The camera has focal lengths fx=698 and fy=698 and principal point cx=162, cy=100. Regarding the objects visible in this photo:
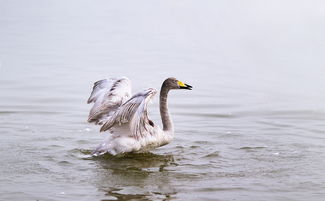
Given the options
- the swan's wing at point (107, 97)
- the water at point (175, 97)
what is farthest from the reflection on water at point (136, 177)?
the swan's wing at point (107, 97)

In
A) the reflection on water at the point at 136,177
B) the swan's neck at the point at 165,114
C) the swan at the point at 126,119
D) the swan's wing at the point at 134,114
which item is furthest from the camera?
the swan's neck at the point at 165,114

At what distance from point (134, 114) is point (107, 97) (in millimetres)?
1339

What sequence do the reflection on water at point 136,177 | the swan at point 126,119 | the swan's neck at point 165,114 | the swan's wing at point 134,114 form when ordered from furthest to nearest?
the swan's neck at point 165,114 < the swan at point 126,119 < the swan's wing at point 134,114 < the reflection on water at point 136,177

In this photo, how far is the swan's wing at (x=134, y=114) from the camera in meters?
9.23

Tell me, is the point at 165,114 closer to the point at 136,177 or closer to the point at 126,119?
the point at 126,119

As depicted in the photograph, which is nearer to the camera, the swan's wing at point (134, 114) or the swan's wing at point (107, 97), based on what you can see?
the swan's wing at point (134, 114)

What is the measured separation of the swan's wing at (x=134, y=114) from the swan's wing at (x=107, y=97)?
67 centimetres

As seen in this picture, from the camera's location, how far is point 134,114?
943cm

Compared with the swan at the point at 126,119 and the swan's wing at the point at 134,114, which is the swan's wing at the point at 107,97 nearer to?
the swan at the point at 126,119

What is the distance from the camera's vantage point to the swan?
370 inches

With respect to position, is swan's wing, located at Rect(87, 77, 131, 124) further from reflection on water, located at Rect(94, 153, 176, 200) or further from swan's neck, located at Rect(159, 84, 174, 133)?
reflection on water, located at Rect(94, 153, 176, 200)

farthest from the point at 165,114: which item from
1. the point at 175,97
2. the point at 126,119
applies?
the point at 175,97

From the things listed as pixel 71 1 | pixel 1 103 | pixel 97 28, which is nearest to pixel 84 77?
pixel 1 103

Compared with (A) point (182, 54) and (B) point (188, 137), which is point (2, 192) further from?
(A) point (182, 54)
